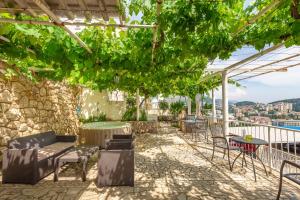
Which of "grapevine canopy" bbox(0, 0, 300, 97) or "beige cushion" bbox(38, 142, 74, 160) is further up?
"grapevine canopy" bbox(0, 0, 300, 97)

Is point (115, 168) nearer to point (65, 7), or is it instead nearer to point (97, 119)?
point (65, 7)

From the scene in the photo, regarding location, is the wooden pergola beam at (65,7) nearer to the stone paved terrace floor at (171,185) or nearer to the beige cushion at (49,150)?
the stone paved terrace floor at (171,185)

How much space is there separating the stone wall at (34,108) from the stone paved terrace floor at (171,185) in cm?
186

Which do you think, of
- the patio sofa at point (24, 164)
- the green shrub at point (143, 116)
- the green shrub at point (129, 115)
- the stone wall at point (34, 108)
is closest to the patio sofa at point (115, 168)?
the patio sofa at point (24, 164)

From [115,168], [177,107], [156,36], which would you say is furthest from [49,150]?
[177,107]

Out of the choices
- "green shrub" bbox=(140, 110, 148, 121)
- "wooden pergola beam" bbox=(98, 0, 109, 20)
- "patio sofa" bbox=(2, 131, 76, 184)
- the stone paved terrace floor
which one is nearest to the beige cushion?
"patio sofa" bbox=(2, 131, 76, 184)

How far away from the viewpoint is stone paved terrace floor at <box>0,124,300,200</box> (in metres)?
3.72

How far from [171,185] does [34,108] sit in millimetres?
4831

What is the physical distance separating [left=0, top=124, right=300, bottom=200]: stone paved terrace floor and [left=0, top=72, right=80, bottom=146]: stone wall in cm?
186

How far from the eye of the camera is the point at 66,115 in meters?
8.63

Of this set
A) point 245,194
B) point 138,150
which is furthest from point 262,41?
point 138,150

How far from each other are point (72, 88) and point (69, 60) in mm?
5397

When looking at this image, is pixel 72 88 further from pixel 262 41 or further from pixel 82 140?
pixel 262 41

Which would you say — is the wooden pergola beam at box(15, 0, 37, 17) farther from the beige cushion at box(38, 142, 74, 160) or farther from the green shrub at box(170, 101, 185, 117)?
the green shrub at box(170, 101, 185, 117)
